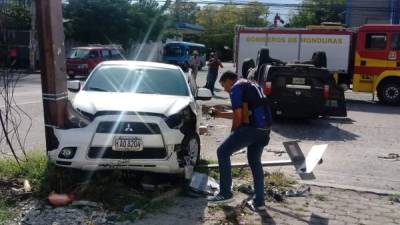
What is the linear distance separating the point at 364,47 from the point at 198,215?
14.5 m

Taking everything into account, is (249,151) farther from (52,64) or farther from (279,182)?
(52,64)

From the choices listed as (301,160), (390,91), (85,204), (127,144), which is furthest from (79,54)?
(85,204)

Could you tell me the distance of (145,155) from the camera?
6.20m

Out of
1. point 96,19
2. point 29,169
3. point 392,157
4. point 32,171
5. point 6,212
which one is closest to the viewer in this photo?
point 6,212

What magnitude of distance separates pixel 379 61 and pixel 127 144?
1430 cm

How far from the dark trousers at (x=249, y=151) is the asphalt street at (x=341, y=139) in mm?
1825

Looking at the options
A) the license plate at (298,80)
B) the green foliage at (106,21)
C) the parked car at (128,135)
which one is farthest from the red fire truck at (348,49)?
the green foliage at (106,21)

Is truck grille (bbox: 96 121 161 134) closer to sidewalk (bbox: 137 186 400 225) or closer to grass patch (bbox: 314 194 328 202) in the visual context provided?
sidewalk (bbox: 137 186 400 225)

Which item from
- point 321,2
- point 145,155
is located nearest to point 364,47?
point 145,155

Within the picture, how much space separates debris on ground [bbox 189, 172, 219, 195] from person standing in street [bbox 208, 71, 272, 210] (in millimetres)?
365

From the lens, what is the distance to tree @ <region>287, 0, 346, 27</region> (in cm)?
6625

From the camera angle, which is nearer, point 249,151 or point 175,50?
point 249,151

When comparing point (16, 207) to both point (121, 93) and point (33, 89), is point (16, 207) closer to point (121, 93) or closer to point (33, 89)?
point (121, 93)

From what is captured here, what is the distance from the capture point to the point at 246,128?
5.80 m
